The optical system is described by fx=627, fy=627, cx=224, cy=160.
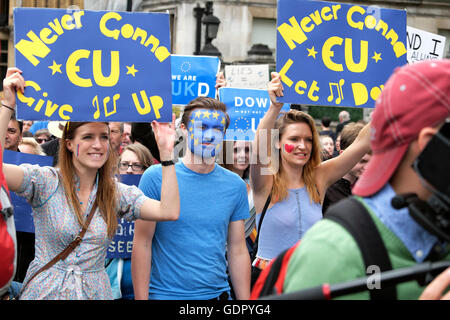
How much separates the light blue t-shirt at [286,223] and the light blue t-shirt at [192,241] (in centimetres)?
31

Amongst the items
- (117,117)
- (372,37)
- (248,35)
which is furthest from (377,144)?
(248,35)

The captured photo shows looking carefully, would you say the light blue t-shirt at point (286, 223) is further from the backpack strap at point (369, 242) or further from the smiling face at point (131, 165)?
the backpack strap at point (369, 242)

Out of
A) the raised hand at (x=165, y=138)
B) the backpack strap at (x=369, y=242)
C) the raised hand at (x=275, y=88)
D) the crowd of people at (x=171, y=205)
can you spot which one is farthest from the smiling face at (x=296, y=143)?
the backpack strap at (x=369, y=242)

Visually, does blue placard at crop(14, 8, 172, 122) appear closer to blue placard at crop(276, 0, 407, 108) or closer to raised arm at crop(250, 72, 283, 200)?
raised arm at crop(250, 72, 283, 200)

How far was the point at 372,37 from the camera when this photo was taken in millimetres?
4715

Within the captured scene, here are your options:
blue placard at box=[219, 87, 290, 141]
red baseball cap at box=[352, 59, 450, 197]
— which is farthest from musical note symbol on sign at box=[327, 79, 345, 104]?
red baseball cap at box=[352, 59, 450, 197]

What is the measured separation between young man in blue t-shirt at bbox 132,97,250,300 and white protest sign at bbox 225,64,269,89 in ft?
13.0

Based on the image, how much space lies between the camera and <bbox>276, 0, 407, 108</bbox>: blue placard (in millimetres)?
4500

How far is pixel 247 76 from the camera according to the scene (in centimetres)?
806

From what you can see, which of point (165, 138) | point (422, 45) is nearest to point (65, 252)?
point (165, 138)

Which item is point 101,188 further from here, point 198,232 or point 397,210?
point 397,210

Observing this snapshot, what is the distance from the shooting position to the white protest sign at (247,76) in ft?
26.3

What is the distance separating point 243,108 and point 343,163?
6.79 feet
